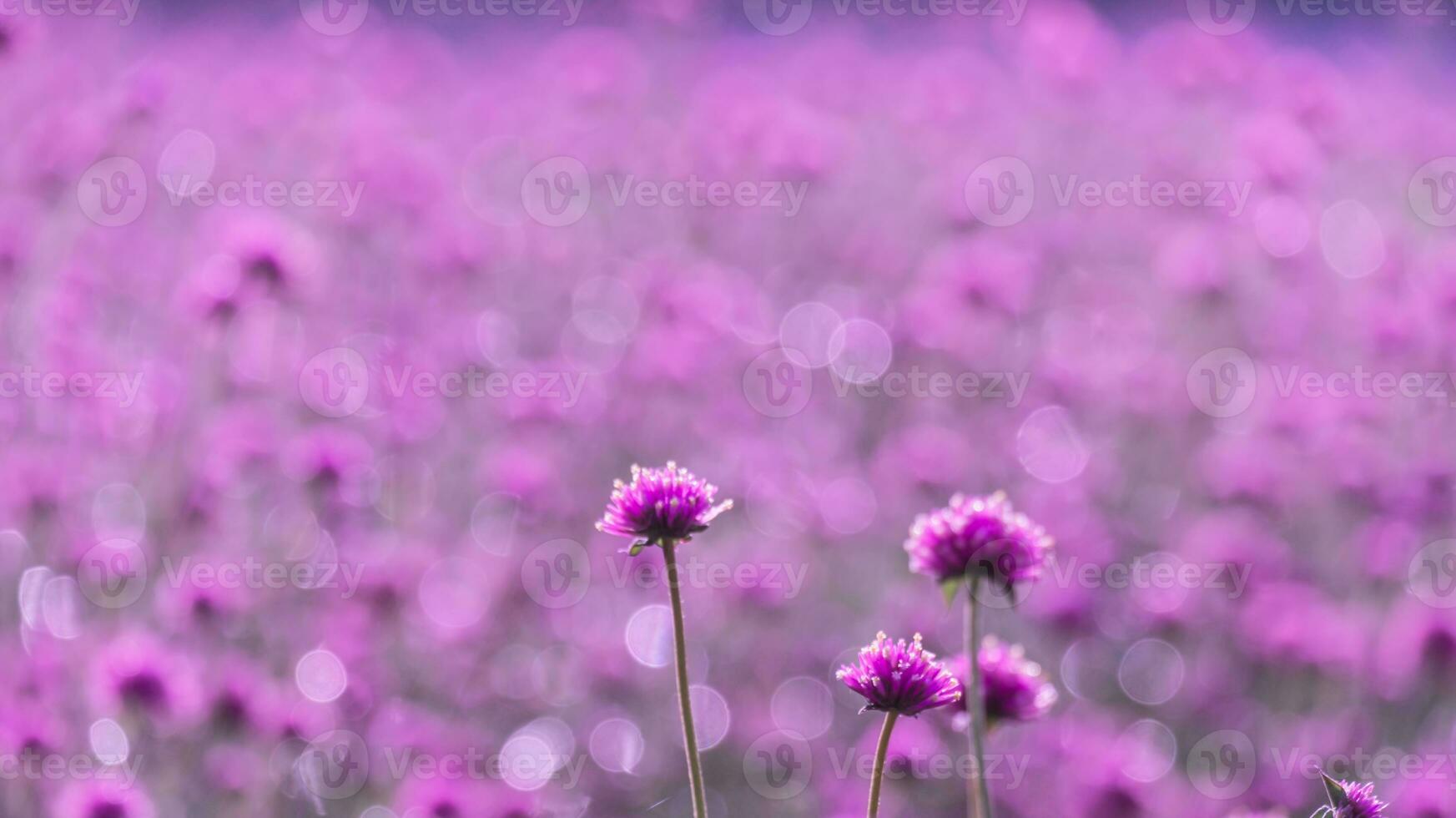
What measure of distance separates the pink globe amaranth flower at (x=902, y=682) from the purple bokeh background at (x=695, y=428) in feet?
3.76

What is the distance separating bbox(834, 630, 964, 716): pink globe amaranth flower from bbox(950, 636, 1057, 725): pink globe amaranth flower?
25 cm

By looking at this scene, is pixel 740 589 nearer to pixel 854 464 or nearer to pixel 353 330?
A: pixel 854 464

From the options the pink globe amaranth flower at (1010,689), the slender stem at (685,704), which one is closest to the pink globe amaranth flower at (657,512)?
the slender stem at (685,704)

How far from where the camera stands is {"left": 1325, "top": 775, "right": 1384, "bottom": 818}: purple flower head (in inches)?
47.2

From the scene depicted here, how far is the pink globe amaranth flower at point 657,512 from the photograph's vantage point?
134 centimetres

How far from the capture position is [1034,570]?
4.75ft

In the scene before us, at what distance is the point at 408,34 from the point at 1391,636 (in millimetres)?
5207

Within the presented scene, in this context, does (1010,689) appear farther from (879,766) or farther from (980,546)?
(879,766)

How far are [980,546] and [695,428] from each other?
247 centimetres

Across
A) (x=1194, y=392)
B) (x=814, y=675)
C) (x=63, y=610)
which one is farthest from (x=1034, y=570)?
(x=1194, y=392)

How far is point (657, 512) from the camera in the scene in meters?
1.35

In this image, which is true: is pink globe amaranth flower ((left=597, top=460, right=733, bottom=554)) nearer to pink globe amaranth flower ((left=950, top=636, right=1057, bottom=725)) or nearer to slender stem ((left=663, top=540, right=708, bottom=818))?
slender stem ((left=663, top=540, right=708, bottom=818))

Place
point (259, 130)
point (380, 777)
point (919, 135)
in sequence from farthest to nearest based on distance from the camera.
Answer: point (919, 135), point (259, 130), point (380, 777)

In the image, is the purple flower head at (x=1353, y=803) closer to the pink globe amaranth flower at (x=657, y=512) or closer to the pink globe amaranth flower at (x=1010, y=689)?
the pink globe amaranth flower at (x=1010, y=689)
